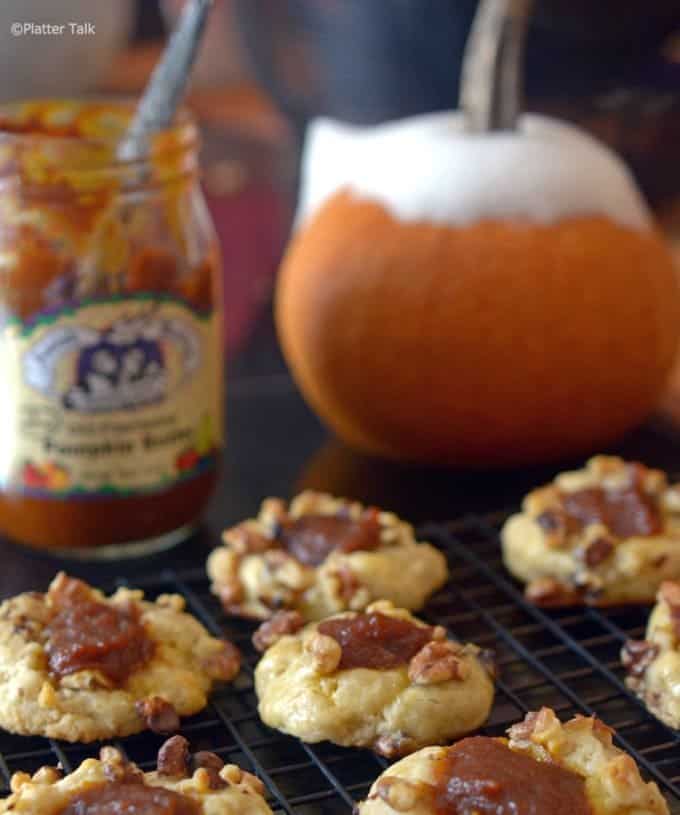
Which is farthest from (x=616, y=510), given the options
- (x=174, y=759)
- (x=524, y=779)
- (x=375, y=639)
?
(x=174, y=759)

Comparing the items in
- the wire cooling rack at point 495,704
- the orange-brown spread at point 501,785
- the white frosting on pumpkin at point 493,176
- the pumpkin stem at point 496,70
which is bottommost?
the wire cooling rack at point 495,704

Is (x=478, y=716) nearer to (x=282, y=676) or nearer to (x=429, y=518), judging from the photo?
(x=282, y=676)

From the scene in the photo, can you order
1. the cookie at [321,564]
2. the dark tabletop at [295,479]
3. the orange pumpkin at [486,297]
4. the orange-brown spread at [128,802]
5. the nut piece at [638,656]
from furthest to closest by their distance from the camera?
the orange pumpkin at [486,297], the dark tabletop at [295,479], the cookie at [321,564], the nut piece at [638,656], the orange-brown spread at [128,802]

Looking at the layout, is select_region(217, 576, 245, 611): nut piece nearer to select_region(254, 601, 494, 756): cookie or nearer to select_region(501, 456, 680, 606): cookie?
select_region(254, 601, 494, 756): cookie

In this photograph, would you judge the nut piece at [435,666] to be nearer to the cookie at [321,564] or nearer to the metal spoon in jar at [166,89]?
the cookie at [321,564]

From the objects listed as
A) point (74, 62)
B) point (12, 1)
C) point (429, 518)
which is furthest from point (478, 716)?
point (74, 62)

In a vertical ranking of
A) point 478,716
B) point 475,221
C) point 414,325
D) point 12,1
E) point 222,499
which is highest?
point 12,1

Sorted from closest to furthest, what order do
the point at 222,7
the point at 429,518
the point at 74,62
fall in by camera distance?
the point at 429,518
the point at 74,62
the point at 222,7

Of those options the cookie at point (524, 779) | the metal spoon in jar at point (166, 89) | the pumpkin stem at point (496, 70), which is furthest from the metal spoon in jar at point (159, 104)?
the cookie at point (524, 779)

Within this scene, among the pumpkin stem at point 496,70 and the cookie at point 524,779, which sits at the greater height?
the pumpkin stem at point 496,70
